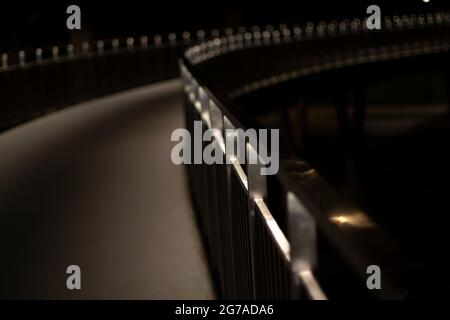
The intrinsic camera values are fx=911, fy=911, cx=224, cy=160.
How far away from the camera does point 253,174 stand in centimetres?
395

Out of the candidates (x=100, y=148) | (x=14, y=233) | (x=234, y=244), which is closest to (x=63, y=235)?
(x=14, y=233)

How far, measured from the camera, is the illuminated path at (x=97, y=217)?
611 centimetres

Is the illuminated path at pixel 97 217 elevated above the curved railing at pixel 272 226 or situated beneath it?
Answer: situated beneath

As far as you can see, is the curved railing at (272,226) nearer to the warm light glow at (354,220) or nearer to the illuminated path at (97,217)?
the warm light glow at (354,220)

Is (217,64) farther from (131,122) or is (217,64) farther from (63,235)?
(63,235)

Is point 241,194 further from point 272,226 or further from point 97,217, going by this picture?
point 97,217

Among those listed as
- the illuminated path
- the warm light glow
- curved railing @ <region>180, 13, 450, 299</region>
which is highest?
the warm light glow

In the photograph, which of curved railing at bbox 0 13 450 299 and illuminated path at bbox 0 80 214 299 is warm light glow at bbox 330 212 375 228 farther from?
illuminated path at bbox 0 80 214 299

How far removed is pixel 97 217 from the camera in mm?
8125

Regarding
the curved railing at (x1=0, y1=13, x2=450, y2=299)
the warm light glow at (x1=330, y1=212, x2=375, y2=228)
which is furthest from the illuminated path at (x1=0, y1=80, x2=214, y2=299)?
the warm light glow at (x1=330, y1=212, x2=375, y2=228)

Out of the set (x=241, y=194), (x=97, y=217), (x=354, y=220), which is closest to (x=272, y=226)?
(x=241, y=194)

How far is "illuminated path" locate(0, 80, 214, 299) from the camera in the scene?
6.11 metres

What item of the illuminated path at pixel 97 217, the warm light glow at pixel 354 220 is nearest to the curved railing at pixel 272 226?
the warm light glow at pixel 354 220

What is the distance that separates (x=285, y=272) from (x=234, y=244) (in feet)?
6.22
